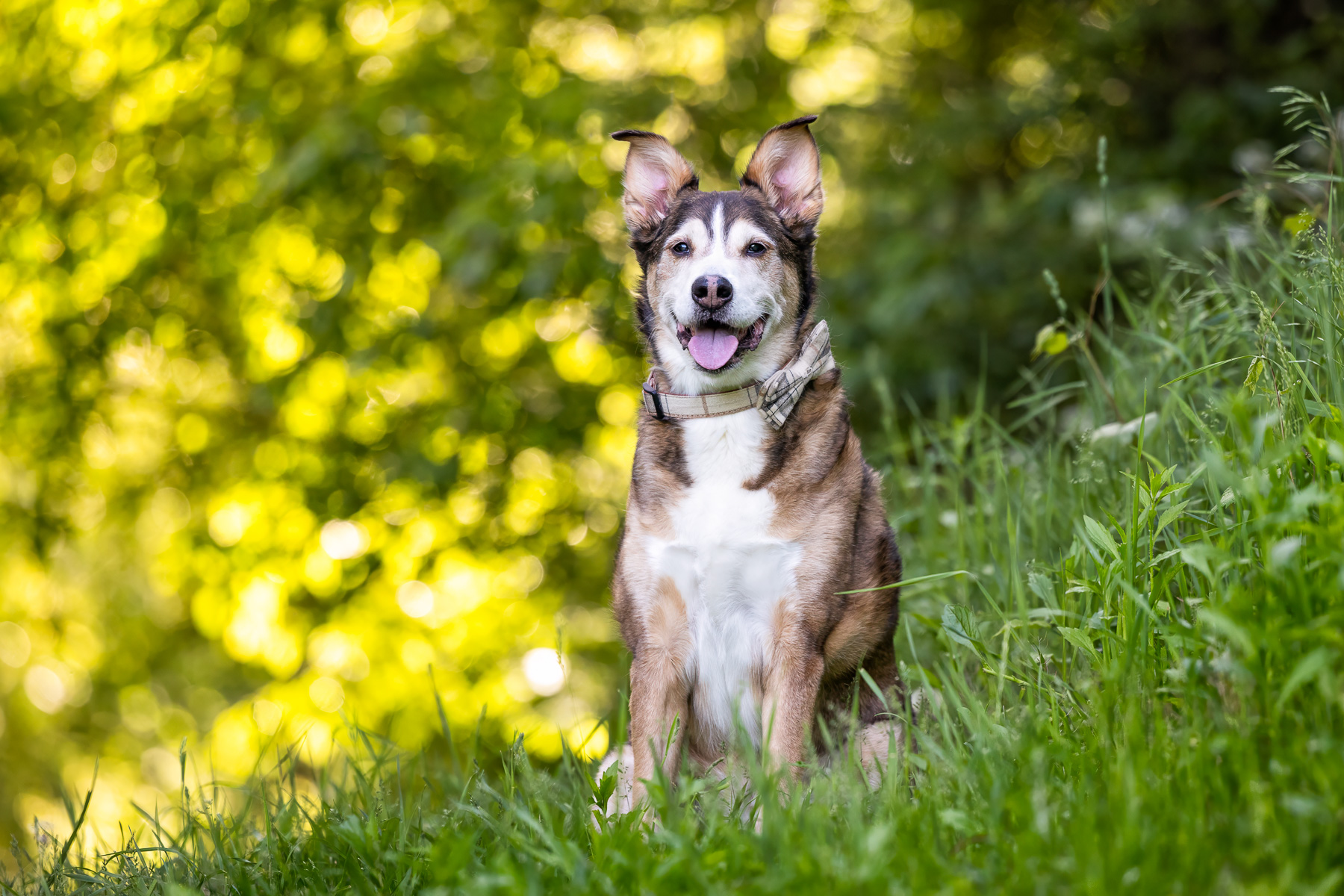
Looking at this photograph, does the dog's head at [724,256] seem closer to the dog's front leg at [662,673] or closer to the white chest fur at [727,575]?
the white chest fur at [727,575]

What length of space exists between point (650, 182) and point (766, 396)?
1.05 meters

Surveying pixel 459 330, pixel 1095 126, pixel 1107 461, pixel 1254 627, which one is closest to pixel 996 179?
pixel 1095 126

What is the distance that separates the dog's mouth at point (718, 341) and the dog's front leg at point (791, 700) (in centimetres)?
90

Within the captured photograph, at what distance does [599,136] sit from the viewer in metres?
5.88

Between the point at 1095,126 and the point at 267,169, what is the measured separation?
5333 mm

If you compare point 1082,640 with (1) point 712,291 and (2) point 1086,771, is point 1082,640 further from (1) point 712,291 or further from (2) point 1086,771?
(1) point 712,291

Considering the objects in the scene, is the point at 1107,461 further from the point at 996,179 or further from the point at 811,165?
the point at 996,179

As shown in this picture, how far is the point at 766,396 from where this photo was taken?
3223 millimetres

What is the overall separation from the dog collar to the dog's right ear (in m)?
0.75

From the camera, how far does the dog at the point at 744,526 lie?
10.0ft

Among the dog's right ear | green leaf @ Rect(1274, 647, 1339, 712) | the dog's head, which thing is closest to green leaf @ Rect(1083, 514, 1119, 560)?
green leaf @ Rect(1274, 647, 1339, 712)

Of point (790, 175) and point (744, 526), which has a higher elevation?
point (790, 175)

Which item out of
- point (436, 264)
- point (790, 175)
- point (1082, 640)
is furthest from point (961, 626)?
point (436, 264)

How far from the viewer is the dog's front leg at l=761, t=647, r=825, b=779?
2.93 meters
